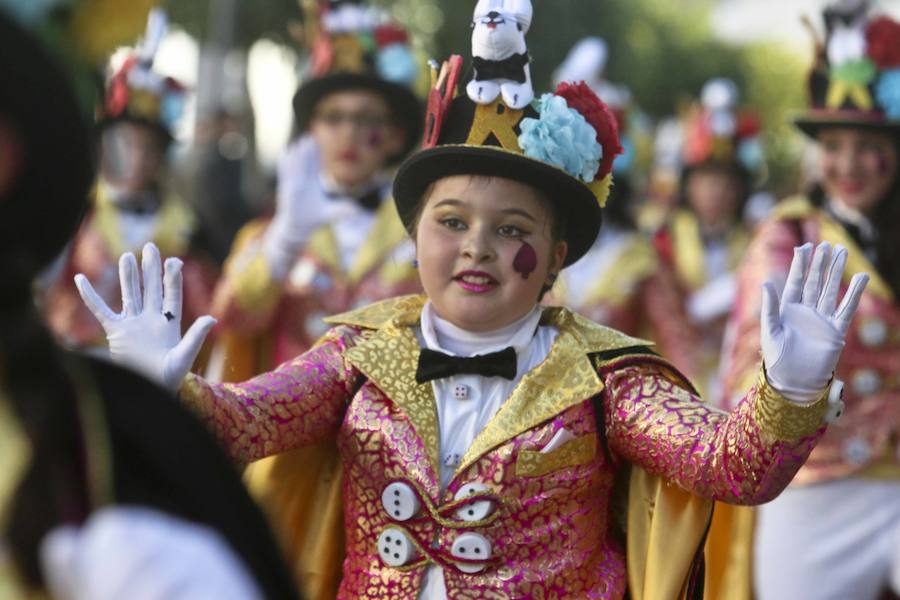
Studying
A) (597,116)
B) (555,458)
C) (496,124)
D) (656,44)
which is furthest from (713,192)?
(656,44)

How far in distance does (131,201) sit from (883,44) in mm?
4172

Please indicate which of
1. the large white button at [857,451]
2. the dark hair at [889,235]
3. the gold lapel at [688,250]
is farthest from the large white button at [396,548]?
the gold lapel at [688,250]

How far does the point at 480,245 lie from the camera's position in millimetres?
3564

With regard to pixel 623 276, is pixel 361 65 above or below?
above

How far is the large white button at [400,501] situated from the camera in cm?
344

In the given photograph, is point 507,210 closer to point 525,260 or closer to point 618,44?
point 525,260

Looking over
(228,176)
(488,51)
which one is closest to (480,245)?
(488,51)

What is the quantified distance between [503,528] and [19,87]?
5.97 feet

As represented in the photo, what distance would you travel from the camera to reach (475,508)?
3.42 m

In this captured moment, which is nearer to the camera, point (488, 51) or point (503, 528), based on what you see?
point (503, 528)

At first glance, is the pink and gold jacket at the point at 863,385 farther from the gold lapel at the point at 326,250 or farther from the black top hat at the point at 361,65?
the black top hat at the point at 361,65

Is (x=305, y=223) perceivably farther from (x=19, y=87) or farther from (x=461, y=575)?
(x=19, y=87)

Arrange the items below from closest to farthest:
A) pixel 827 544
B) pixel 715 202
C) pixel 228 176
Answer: pixel 827 544 → pixel 715 202 → pixel 228 176

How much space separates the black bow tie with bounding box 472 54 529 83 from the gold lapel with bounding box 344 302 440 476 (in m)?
0.62
